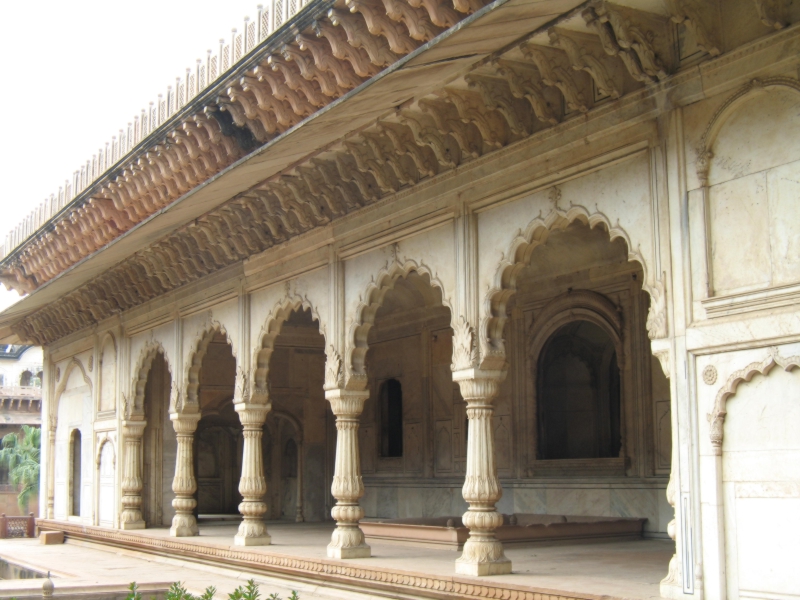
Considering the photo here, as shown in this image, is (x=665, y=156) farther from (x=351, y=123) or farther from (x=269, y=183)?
(x=269, y=183)

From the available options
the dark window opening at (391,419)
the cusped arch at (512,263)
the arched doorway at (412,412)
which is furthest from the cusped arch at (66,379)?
the cusped arch at (512,263)

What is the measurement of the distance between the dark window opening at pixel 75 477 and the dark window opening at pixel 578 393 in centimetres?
879

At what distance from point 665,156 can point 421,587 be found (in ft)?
11.4

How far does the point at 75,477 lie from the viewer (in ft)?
54.1

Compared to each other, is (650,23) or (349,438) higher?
(650,23)

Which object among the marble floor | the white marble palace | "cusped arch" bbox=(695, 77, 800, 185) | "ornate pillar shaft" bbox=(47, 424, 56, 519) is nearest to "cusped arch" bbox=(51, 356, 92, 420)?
the white marble palace

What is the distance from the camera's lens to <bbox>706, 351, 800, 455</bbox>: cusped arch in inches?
202

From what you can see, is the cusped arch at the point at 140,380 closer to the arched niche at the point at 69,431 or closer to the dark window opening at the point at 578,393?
the arched niche at the point at 69,431

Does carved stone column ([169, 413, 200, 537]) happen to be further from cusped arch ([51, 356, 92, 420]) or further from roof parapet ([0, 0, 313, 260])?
cusped arch ([51, 356, 92, 420])

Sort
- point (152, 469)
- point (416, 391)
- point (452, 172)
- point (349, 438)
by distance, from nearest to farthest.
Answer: point (452, 172) < point (349, 438) < point (416, 391) < point (152, 469)

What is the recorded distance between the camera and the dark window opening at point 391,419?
541 inches

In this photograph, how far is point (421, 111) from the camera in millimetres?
7371

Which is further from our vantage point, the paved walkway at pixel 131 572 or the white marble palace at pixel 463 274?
the paved walkway at pixel 131 572

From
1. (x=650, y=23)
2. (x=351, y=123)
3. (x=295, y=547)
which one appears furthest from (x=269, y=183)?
(x=650, y=23)
